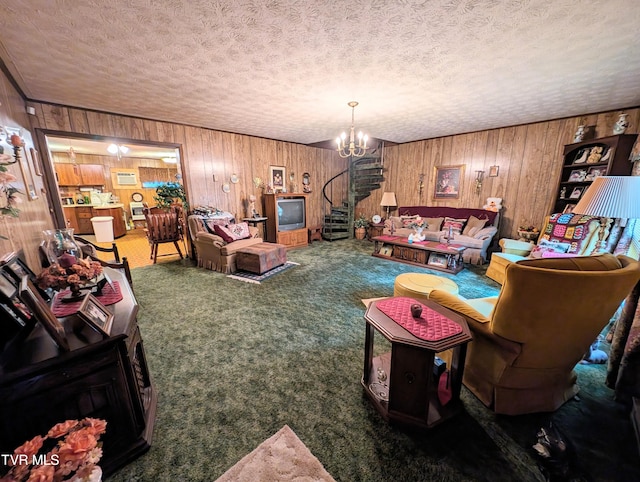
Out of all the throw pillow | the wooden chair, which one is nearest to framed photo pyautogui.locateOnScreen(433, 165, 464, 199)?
the throw pillow

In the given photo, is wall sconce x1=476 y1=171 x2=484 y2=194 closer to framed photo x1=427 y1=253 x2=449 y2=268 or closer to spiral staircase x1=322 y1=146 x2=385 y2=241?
framed photo x1=427 y1=253 x2=449 y2=268

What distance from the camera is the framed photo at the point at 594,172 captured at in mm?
3579

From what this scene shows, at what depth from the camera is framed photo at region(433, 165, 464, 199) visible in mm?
5464

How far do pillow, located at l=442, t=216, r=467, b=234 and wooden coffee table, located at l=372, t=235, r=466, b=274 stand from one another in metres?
0.73

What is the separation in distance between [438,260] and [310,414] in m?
3.52

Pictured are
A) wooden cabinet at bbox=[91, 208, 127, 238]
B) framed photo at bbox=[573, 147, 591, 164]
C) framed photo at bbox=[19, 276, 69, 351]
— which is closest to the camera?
framed photo at bbox=[19, 276, 69, 351]

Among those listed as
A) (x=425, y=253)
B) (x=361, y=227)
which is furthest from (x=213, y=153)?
(x=425, y=253)

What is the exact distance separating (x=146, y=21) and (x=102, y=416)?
2.40 metres

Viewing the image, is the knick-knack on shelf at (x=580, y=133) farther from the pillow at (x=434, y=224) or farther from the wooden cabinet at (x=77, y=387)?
the wooden cabinet at (x=77, y=387)

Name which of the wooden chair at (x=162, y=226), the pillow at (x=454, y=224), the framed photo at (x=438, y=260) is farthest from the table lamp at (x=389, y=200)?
the wooden chair at (x=162, y=226)

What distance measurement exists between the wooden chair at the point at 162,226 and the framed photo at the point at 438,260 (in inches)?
183

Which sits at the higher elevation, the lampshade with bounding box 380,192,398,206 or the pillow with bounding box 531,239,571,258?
the lampshade with bounding box 380,192,398,206

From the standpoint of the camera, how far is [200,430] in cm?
142

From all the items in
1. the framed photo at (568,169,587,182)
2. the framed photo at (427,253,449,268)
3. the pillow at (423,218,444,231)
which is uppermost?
the framed photo at (568,169,587,182)
